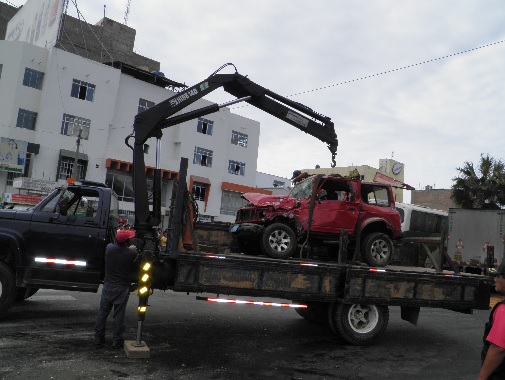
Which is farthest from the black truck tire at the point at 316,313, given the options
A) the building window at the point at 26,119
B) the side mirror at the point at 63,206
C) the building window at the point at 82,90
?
the building window at the point at 82,90

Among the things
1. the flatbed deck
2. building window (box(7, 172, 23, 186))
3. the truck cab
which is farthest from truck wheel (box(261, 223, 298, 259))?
building window (box(7, 172, 23, 186))

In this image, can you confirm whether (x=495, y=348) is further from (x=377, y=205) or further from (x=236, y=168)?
(x=236, y=168)

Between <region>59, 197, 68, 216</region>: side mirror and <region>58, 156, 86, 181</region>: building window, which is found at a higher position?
<region>58, 156, 86, 181</region>: building window

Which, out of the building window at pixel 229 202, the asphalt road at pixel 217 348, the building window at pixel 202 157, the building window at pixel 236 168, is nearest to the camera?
the asphalt road at pixel 217 348

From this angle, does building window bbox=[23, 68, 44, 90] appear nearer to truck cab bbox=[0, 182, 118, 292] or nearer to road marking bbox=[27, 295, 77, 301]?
road marking bbox=[27, 295, 77, 301]

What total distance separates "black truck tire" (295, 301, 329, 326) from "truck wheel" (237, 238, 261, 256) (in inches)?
56.6

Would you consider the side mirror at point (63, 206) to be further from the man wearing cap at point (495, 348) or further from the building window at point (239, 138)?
the building window at point (239, 138)

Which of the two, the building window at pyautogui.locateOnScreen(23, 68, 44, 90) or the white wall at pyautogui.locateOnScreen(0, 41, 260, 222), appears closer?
the white wall at pyautogui.locateOnScreen(0, 41, 260, 222)

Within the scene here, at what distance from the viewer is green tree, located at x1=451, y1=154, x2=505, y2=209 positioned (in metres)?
30.7

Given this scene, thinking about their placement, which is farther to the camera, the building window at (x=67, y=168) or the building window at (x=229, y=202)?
the building window at (x=229, y=202)

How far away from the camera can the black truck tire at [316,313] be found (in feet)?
27.2

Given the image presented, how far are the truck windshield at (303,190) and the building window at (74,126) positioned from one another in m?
27.8

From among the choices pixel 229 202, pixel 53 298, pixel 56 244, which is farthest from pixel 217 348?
pixel 229 202

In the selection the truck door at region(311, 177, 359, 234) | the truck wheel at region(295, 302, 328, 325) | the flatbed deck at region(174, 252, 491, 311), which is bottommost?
the truck wheel at region(295, 302, 328, 325)
